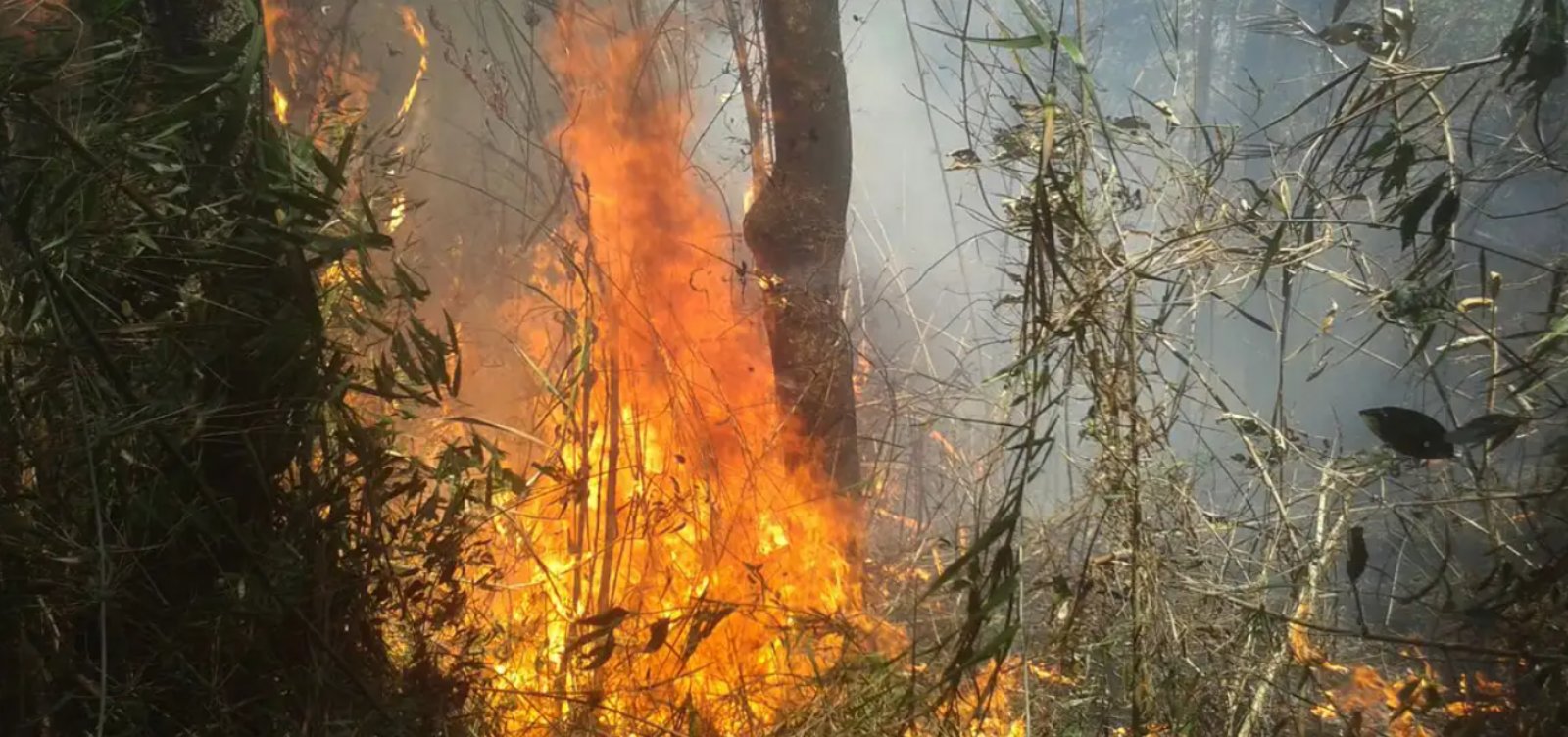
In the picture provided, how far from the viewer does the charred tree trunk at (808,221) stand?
2637 mm

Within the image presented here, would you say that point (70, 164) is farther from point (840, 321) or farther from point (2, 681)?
point (840, 321)

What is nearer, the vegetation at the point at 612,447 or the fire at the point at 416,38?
the vegetation at the point at 612,447

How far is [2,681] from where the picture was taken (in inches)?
46.3

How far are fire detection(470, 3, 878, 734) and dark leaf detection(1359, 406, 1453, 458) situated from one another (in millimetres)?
1090

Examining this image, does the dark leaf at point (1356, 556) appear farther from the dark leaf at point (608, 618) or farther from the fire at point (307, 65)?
Result: the fire at point (307, 65)

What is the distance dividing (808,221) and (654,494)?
0.91m

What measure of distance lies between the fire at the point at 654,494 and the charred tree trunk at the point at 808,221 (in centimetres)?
13

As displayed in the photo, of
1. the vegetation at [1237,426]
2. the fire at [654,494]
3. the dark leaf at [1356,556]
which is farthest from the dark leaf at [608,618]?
the dark leaf at [1356,556]

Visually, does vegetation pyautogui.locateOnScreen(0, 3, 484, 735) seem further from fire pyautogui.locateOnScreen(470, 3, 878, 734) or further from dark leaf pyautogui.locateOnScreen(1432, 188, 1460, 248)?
dark leaf pyautogui.locateOnScreen(1432, 188, 1460, 248)

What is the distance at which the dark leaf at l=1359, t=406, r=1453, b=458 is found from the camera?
5.08 feet

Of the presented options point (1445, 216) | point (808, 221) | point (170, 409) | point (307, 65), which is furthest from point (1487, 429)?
point (307, 65)

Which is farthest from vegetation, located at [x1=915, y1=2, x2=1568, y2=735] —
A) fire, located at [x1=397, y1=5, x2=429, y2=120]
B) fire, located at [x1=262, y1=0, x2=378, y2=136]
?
fire, located at [x1=397, y1=5, x2=429, y2=120]

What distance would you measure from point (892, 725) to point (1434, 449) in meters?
1.10

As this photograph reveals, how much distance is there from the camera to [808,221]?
265cm
